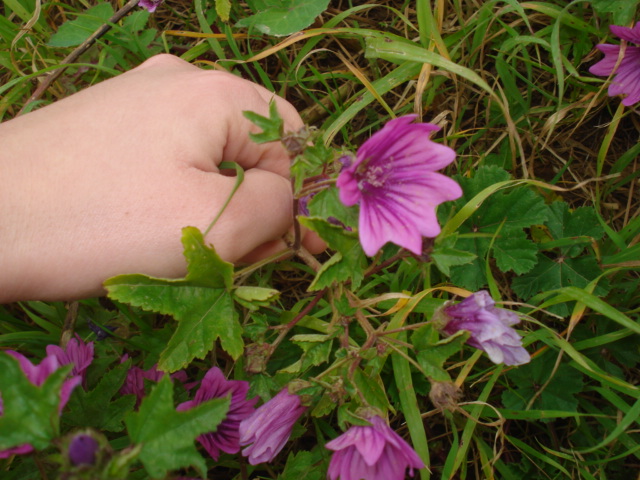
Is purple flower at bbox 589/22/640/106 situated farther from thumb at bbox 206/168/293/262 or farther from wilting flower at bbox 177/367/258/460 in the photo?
wilting flower at bbox 177/367/258/460

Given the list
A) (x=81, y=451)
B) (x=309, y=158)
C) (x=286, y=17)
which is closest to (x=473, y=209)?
(x=309, y=158)

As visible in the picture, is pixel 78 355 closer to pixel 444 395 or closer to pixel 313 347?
pixel 313 347

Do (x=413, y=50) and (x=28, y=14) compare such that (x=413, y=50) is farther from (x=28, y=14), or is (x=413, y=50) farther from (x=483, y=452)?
(x=28, y=14)

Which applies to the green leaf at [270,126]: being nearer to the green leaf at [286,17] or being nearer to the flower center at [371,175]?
the flower center at [371,175]

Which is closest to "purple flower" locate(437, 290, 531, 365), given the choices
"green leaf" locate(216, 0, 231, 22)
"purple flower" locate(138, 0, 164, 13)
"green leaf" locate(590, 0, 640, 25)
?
"green leaf" locate(590, 0, 640, 25)

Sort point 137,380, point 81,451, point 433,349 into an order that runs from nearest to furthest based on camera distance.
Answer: point 81,451, point 433,349, point 137,380

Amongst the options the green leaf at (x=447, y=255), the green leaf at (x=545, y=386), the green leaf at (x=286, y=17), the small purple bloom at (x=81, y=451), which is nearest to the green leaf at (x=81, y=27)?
the green leaf at (x=286, y=17)
